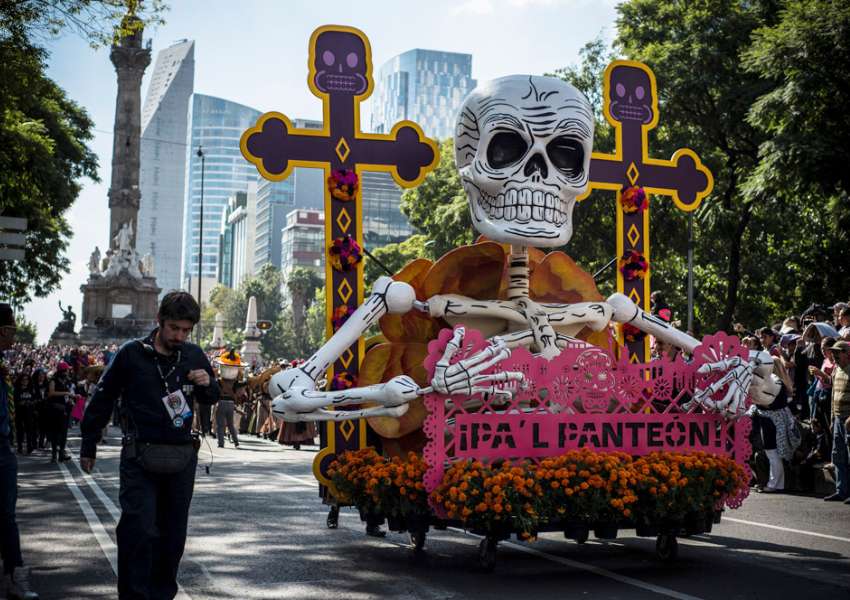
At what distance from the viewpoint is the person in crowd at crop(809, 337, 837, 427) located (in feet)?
41.2

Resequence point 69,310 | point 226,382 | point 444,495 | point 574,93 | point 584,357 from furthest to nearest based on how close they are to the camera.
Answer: point 69,310, point 226,382, point 574,93, point 584,357, point 444,495

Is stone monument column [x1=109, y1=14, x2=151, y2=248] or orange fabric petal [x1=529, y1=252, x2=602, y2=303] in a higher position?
stone monument column [x1=109, y1=14, x2=151, y2=248]

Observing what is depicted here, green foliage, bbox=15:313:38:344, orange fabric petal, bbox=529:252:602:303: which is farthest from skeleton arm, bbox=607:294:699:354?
green foliage, bbox=15:313:38:344

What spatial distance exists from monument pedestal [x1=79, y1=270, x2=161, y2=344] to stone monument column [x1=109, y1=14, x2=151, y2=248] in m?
3.23

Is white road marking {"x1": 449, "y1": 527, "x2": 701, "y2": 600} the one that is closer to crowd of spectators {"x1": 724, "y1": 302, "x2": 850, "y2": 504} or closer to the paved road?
the paved road

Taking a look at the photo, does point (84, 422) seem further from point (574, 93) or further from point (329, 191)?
point (574, 93)

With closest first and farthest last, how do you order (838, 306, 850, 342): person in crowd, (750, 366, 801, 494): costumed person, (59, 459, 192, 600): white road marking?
(59, 459, 192, 600): white road marking → (838, 306, 850, 342): person in crowd → (750, 366, 801, 494): costumed person

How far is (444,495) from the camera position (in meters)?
7.13

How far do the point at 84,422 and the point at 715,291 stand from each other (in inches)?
1256

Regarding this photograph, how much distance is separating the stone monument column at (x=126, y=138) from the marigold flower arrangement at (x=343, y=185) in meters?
67.9

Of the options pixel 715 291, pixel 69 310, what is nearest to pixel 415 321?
pixel 715 291

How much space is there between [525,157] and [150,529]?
4.18m

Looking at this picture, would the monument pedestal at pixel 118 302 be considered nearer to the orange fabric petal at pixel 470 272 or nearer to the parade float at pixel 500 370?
the parade float at pixel 500 370

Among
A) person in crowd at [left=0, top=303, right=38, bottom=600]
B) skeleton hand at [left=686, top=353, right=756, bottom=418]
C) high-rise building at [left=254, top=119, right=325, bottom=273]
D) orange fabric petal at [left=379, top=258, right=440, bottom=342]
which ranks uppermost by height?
high-rise building at [left=254, top=119, right=325, bottom=273]
